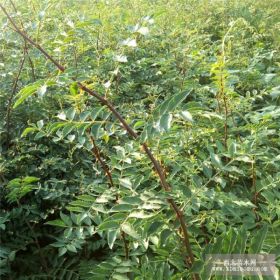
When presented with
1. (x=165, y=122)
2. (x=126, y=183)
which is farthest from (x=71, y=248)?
(x=165, y=122)

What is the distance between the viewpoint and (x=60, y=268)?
5.28 feet

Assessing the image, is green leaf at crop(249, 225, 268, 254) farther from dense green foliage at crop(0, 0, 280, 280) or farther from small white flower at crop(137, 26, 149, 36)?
small white flower at crop(137, 26, 149, 36)

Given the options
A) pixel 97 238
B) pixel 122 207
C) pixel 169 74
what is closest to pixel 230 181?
pixel 97 238

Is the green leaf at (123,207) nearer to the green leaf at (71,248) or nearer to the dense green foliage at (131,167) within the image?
the dense green foliage at (131,167)

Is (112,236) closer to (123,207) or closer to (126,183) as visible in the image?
(123,207)

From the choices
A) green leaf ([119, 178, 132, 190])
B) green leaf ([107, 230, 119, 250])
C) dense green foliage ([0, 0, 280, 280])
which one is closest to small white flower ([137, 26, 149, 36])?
dense green foliage ([0, 0, 280, 280])

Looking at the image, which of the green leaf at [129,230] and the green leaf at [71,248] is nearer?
the green leaf at [129,230]

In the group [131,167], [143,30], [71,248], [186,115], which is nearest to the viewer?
[186,115]

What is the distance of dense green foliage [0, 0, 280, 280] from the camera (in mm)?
1045

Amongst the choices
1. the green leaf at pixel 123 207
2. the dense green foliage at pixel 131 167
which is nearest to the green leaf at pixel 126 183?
the dense green foliage at pixel 131 167

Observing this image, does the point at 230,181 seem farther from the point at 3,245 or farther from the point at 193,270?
the point at 3,245

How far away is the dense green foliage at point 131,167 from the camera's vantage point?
3.43ft

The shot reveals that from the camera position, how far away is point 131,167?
1.53 metres

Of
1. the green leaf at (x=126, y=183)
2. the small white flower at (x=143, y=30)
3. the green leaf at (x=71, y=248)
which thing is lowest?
the green leaf at (x=71, y=248)
